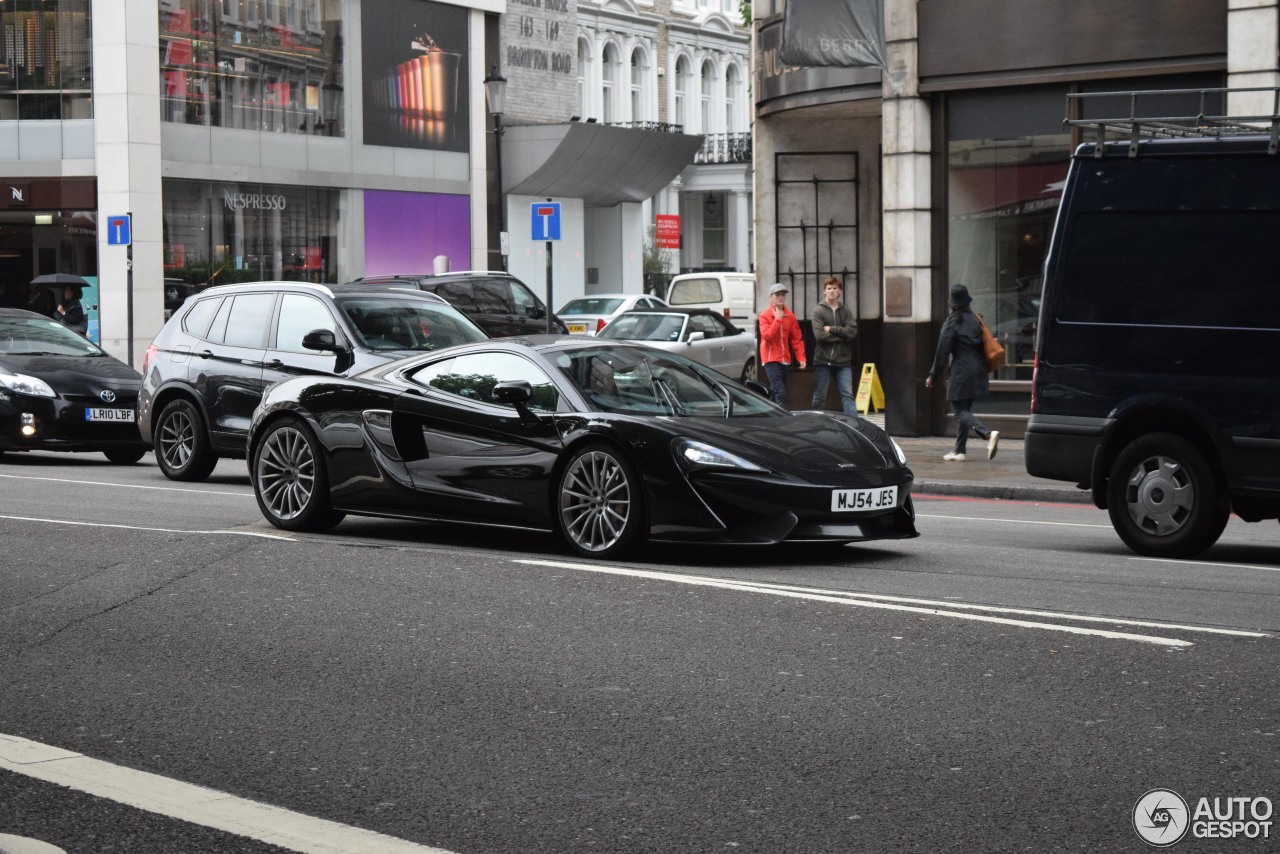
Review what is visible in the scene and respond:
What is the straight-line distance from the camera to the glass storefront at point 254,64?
3616 centimetres

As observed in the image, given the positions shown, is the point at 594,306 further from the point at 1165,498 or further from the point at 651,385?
the point at 1165,498

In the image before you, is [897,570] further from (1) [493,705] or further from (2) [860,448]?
(1) [493,705]

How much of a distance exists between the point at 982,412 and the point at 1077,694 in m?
13.8

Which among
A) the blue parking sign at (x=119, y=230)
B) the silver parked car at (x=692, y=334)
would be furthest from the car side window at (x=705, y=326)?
the blue parking sign at (x=119, y=230)

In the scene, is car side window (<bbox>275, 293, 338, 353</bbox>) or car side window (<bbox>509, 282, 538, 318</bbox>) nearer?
car side window (<bbox>275, 293, 338, 353</bbox>)

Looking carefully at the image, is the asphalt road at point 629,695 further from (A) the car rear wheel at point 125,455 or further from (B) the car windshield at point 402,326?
(A) the car rear wheel at point 125,455

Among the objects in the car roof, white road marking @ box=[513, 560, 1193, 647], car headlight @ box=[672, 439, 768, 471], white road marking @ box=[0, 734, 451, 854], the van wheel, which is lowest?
white road marking @ box=[0, 734, 451, 854]

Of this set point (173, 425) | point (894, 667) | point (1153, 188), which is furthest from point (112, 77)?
point (894, 667)

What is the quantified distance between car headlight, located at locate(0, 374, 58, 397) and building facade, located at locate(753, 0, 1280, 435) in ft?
30.0

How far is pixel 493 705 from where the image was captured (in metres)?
6.13

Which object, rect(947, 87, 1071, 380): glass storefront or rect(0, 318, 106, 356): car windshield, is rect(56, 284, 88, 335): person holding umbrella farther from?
rect(947, 87, 1071, 380): glass storefront

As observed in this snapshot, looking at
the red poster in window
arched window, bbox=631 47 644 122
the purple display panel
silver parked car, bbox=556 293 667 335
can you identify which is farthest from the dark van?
arched window, bbox=631 47 644 122

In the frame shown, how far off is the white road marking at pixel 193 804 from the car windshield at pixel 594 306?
28807 mm

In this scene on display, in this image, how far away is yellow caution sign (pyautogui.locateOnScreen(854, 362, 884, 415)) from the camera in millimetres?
22875
